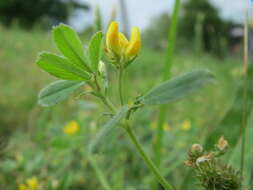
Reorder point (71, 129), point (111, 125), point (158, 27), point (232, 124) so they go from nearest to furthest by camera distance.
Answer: point (111, 125) < point (232, 124) < point (71, 129) < point (158, 27)

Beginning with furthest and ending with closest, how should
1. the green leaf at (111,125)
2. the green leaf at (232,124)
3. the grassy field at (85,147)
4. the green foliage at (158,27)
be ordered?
the green foliage at (158,27) < the grassy field at (85,147) < the green leaf at (232,124) < the green leaf at (111,125)

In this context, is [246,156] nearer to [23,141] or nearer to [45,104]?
[45,104]

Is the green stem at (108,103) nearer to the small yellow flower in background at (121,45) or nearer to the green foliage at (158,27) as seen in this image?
the small yellow flower in background at (121,45)

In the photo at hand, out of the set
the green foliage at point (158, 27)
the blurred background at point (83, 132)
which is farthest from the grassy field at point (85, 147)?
the green foliage at point (158, 27)

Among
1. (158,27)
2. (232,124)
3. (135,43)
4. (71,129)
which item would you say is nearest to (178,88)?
(135,43)

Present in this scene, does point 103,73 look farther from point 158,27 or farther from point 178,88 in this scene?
point 158,27
